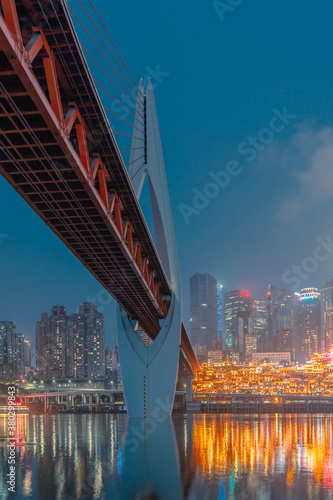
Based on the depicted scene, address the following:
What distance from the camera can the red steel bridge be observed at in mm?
15398

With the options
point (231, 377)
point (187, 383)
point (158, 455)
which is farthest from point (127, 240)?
point (231, 377)

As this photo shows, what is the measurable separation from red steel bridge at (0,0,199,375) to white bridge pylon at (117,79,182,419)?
18209mm

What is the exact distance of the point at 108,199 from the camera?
26109 mm

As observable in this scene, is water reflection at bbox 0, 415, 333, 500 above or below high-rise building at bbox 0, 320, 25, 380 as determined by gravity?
above

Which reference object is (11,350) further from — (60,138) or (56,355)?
(60,138)

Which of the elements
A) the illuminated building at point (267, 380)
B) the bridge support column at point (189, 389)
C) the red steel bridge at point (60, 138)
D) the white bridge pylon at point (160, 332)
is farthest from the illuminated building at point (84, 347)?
the red steel bridge at point (60, 138)

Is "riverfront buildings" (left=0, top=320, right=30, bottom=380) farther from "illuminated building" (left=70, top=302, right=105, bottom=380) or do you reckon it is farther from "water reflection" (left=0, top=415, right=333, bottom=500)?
"water reflection" (left=0, top=415, right=333, bottom=500)

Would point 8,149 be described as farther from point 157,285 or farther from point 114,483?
point 157,285

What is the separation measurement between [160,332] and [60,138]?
3674 cm

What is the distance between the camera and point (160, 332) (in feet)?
173

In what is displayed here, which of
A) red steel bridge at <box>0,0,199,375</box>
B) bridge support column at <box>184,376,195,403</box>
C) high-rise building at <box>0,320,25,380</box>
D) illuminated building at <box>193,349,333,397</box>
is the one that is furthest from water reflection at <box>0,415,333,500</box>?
high-rise building at <box>0,320,25,380</box>

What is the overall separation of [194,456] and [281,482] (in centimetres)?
925

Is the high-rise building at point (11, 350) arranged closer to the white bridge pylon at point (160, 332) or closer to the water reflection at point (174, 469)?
the white bridge pylon at point (160, 332)

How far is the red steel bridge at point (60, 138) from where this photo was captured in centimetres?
1540
